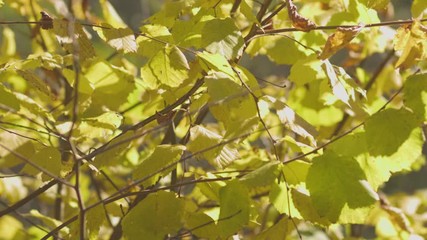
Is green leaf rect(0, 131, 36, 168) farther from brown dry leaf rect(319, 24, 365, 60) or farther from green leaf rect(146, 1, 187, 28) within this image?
brown dry leaf rect(319, 24, 365, 60)

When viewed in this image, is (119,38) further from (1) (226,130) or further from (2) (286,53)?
(2) (286,53)

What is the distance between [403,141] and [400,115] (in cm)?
4

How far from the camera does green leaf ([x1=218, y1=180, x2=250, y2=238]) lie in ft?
3.22

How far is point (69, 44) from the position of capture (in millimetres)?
1065

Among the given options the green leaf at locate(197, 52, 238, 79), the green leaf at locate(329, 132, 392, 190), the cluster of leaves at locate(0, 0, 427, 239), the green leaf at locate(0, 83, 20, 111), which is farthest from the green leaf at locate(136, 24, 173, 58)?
the green leaf at locate(329, 132, 392, 190)

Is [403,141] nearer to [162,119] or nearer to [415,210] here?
[162,119]

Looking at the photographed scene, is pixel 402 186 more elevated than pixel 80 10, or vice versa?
pixel 80 10

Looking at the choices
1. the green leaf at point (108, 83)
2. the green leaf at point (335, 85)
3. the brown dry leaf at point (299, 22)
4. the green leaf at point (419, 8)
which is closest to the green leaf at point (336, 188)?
the green leaf at point (335, 85)

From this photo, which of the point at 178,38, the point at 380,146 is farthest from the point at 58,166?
the point at 380,146

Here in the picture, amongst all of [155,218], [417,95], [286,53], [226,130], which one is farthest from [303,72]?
[155,218]

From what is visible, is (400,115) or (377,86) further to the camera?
(377,86)

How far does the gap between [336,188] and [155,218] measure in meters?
0.26

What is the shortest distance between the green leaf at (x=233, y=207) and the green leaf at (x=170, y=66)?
21 centimetres

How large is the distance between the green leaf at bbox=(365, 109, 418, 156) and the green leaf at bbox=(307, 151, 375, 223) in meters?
0.04
